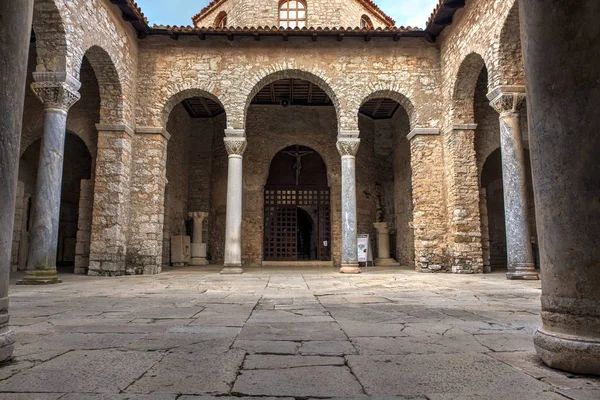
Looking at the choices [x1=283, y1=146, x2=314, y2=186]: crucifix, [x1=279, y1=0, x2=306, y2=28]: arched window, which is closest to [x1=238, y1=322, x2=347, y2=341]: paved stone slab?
[x1=283, y1=146, x2=314, y2=186]: crucifix

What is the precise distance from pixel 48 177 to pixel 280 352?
7230mm

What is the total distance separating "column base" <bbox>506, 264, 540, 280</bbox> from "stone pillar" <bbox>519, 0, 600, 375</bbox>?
657 centimetres

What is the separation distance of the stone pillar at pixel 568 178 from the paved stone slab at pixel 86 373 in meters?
2.20

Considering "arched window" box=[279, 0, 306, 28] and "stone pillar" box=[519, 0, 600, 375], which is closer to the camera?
"stone pillar" box=[519, 0, 600, 375]

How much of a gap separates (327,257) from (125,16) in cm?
1068

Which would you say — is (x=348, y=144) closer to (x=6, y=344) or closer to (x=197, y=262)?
(x=197, y=262)

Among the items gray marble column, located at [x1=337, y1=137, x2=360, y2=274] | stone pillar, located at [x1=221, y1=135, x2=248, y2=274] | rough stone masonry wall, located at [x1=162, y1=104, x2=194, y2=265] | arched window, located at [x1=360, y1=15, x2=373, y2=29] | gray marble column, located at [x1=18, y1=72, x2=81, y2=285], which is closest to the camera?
gray marble column, located at [x1=18, y1=72, x2=81, y2=285]

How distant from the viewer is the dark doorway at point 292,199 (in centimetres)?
1595

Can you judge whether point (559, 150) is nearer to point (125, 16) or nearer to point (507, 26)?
point (507, 26)

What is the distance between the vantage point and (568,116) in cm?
207

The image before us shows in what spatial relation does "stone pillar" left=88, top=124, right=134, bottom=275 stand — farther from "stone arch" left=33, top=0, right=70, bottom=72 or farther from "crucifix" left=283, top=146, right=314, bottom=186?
"crucifix" left=283, top=146, right=314, bottom=186

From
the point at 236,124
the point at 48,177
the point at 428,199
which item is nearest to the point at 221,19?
the point at 236,124

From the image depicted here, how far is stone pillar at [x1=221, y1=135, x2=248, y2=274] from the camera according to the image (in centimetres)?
1027

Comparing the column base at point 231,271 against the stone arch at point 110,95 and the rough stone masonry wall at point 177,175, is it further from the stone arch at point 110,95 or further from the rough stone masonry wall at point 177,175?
the stone arch at point 110,95
